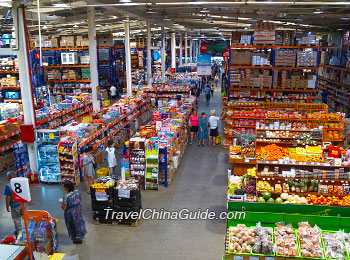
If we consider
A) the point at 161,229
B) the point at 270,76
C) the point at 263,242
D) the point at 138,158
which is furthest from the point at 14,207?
the point at 270,76

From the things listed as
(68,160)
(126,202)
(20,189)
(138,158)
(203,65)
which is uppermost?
(203,65)

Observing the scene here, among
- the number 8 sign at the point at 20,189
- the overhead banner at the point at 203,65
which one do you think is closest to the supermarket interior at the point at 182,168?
the number 8 sign at the point at 20,189

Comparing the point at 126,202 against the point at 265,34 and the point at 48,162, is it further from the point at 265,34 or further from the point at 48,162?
the point at 265,34

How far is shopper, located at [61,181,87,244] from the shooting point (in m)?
6.99

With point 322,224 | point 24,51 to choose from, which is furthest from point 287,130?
point 24,51

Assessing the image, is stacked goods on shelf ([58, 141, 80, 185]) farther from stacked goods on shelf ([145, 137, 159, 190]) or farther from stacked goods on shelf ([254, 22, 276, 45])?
stacked goods on shelf ([254, 22, 276, 45])

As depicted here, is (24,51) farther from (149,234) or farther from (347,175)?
(347,175)

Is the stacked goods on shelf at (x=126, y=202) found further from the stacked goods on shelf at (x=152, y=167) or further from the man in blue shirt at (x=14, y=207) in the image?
the man in blue shirt at (x=14, y=207)

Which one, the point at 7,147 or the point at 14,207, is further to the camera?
the point at 7,147

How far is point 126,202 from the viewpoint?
26.1ft

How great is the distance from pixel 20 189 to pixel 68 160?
5311 mm

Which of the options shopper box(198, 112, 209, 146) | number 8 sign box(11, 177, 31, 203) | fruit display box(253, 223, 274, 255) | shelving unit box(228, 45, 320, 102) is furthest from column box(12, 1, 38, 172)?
shelving unit box(228, 45, 320, 102)

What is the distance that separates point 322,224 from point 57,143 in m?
7.90

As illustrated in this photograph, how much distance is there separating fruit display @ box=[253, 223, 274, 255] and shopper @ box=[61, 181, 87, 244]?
11.9 feet
